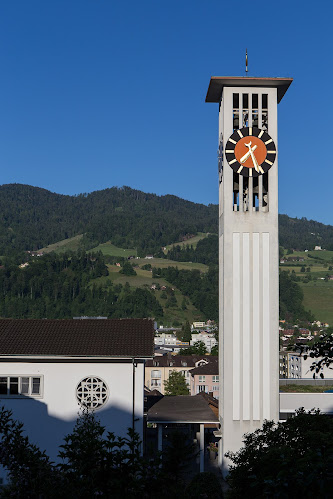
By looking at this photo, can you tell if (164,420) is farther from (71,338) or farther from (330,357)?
(330,357)

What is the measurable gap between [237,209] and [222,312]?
6.01 m

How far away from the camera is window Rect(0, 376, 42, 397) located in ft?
104

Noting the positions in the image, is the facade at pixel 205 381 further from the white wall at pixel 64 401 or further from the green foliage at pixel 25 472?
the green foliage at pixel 25 472

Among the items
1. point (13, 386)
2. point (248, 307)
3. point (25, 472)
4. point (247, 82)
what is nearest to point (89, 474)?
point (25, 472)

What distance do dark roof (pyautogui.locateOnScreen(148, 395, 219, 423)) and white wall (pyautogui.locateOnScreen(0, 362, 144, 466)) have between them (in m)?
2.44

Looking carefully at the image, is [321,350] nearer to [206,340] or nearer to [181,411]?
[181,411]

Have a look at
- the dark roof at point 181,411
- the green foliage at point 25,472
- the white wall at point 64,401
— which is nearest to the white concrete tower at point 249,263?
the dark roof at point 181,411

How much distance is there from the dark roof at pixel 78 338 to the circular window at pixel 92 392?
59.2 inches

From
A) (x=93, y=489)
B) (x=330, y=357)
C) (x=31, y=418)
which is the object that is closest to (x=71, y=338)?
(x=31, y=418)

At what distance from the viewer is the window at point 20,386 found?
31781mm

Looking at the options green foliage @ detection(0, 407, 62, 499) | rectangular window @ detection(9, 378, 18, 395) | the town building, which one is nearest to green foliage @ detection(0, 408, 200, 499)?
green foliage @ detection(0, 407, 62, 499)

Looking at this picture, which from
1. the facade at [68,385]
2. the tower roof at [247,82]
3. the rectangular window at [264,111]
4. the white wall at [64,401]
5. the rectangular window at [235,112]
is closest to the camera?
the white wall at [64,401]

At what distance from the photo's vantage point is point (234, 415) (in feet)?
111

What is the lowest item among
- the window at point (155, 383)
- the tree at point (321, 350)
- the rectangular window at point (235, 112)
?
the window at point (155, 383)
